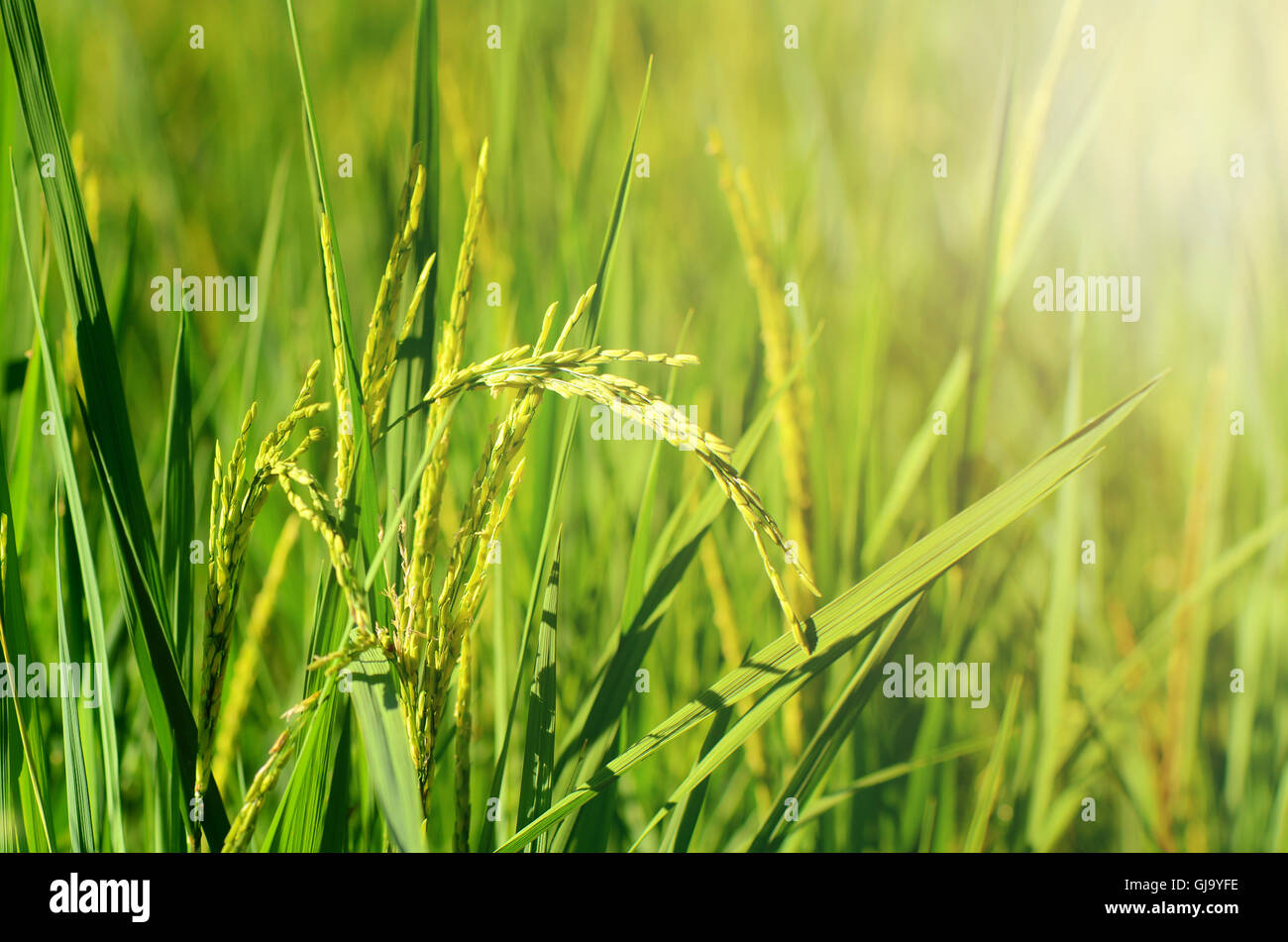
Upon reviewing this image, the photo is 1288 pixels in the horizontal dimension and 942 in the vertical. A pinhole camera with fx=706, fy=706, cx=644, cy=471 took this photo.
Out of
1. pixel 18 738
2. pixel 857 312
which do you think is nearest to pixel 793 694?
pixel 857 312

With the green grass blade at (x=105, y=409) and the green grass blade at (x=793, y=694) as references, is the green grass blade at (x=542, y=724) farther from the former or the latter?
the green grass blade at (x=105, y=409)

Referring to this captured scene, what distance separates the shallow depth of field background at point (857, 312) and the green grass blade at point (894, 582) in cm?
16

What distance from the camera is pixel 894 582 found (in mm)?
499

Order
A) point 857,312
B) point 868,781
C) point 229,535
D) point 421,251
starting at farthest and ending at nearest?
→ point 857,312, point 868,781, point 421,251, point 229,535

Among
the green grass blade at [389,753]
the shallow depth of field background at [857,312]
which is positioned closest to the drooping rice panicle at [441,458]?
the green grass blade at [389,753]

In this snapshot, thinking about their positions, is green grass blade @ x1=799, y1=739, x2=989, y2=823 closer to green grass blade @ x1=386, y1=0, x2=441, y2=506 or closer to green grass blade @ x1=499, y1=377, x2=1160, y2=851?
green grass blade @ x1=499, y1=377, x2=1160, y2=851

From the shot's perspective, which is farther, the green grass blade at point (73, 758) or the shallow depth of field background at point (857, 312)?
the shallow depth of field background at point (857, 312)

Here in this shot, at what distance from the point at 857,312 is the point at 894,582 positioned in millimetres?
453

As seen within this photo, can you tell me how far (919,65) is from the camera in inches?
34.8

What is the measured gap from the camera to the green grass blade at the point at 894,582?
0.50m

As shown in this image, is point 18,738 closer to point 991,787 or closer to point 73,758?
point 73,758

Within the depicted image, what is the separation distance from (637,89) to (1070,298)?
2.09 feet
